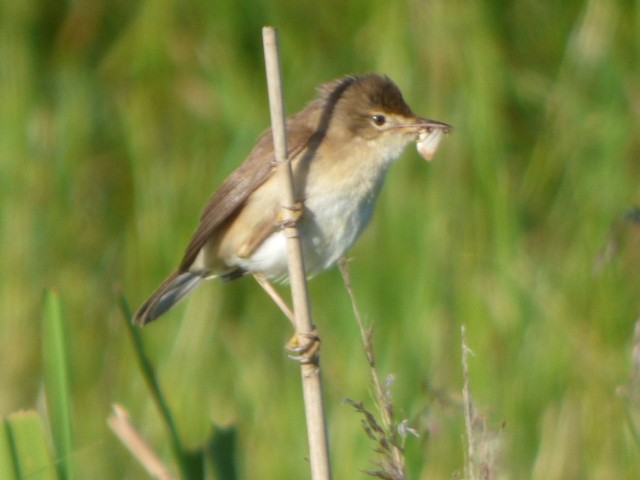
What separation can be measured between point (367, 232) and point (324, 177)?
4.67 ft

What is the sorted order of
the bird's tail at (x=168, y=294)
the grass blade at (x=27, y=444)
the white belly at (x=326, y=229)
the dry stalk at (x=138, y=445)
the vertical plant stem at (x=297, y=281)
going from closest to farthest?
the grass blade at (x=27, y=444) → the dry stalk at (x=138, y=445) → the vertical plant stem at (x=297, y=281) → the white belly at (x=326, y=229) → the bird's tail at (x=168, y=294)

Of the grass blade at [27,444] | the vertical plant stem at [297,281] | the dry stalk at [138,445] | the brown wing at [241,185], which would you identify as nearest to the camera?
the grass blade at [27,444]

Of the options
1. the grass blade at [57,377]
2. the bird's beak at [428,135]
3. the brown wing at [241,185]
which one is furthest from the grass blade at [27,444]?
the bird's beak at [428,135]

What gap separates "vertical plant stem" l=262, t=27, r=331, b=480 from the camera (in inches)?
70.5

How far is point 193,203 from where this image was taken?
3.97 metres

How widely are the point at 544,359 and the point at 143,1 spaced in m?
2.24

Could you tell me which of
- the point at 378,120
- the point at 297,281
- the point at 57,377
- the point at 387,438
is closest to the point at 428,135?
the point at 378,120

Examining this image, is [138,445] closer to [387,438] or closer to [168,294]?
[387,438]

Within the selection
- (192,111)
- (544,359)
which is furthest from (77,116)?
(544,359)

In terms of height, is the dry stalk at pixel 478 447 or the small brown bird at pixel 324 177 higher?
the small brown bird at pixel 324 177

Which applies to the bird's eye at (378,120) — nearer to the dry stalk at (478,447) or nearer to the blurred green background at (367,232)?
the blurred green background at (367,232)

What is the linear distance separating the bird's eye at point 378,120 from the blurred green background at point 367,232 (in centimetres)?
73

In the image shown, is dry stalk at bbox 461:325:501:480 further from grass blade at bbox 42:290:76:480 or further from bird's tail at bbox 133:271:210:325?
bird's tail at bbox 133:271:210:325

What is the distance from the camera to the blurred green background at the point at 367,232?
3.27m
